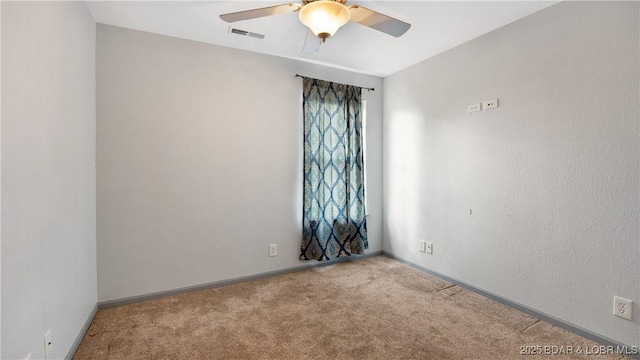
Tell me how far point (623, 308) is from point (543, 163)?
106 cm

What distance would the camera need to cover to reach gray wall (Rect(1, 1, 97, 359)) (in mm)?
1193

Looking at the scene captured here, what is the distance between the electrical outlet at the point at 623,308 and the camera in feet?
5.98

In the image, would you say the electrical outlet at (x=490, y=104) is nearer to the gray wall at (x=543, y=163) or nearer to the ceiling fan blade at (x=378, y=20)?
the gray wall at (x=543, y=163)

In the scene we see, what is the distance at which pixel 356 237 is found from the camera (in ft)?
11.8

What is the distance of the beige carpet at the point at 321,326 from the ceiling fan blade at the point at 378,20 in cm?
209

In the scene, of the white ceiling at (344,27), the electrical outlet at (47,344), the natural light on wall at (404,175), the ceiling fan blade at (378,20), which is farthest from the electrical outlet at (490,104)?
the electrical outlet at (47,344)

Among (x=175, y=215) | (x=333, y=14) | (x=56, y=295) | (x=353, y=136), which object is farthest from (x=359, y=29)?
(x=56, y=295)

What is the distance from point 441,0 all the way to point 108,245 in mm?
3274

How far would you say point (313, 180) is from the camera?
3.33 meters

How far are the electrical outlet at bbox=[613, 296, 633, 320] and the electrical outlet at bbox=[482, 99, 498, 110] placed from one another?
164 cm

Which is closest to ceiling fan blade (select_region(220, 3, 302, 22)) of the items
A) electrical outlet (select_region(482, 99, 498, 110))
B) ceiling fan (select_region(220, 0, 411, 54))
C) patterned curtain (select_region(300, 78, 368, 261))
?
ceiling fan (select_region(220, 0, 411, 54))

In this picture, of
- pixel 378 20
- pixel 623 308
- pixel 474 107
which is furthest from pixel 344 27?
pixel 623 308

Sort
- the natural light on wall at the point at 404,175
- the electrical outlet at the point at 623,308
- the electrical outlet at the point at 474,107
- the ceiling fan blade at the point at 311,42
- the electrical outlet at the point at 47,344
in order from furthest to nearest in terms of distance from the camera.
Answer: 1. the natural light on wall at the point at 404,175
2. the electrical outlet at the point at 474,107
3. the ceiling fan blade at the point at 311,42
4. the electrical outlet at the point at 623,308
5. the electrical outlet at the point at 47,344

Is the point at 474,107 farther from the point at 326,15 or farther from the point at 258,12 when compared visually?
the point at 258,12
